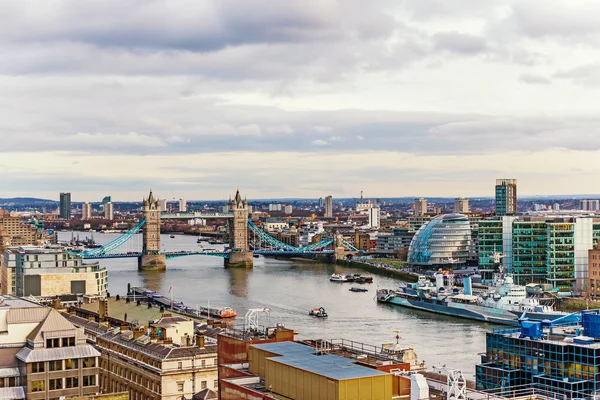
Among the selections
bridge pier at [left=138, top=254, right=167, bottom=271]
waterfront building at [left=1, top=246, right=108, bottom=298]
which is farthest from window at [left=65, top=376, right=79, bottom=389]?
bridge pier at [left=138, top=254, right=167, bottom=271]

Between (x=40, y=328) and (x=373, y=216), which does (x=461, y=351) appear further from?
(x=373, y=216)

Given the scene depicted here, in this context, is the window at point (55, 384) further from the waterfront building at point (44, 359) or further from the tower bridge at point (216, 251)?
the tower bridge at point (216, 251)

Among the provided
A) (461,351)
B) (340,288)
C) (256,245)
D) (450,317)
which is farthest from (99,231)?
(461,351)

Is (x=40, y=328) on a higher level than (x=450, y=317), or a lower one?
higher

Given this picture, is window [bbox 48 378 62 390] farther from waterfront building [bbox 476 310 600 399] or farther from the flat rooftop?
waterfront building [bbox 476 310 600 399]

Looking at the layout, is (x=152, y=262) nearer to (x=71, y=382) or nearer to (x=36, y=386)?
(x=71, y=382)

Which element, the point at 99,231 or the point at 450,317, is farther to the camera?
the point at 99,231
